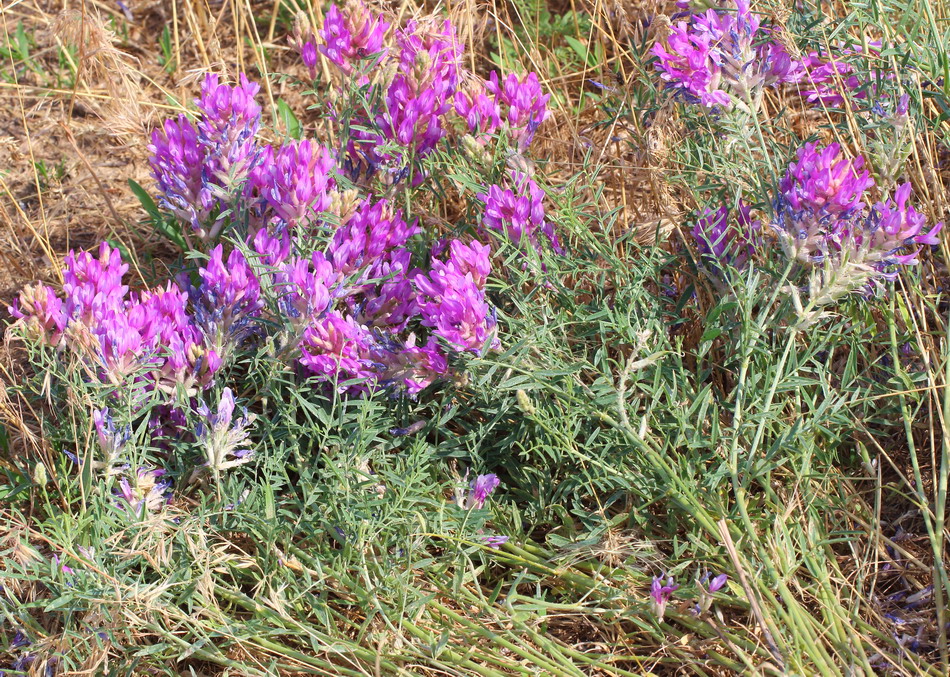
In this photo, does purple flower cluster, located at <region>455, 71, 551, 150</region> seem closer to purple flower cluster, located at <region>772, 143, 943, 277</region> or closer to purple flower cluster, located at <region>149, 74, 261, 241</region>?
purple flower cluster, located at <region>149, 74, 261, 241</region>

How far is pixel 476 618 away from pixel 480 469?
38 cm

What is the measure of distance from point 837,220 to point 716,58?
0.50 m

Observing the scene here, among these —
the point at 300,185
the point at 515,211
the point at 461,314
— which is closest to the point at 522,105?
the point at 515,211

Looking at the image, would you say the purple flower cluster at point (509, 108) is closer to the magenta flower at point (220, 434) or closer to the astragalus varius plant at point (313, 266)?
the astragalus varius plant at point (313, 266)

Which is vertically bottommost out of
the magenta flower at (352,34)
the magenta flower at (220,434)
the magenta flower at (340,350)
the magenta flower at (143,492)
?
the magenta flower at (143,492)

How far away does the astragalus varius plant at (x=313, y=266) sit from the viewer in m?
2.17

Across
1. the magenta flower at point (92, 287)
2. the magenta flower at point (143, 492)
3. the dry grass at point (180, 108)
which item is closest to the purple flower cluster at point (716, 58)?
the dry grass at point (180, 108)

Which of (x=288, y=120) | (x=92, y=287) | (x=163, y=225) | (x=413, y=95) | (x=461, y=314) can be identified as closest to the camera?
(x=461, y=314)

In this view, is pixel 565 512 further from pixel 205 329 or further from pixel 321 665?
pixel 205 329

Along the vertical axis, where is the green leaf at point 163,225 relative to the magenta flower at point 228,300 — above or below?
below

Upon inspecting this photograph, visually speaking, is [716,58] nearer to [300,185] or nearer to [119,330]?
[300,185]

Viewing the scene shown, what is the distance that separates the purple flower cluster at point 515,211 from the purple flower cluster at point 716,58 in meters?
0.43

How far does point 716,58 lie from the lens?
222 cm

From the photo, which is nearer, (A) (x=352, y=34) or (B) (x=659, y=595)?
(B) (x=659, y=595)
